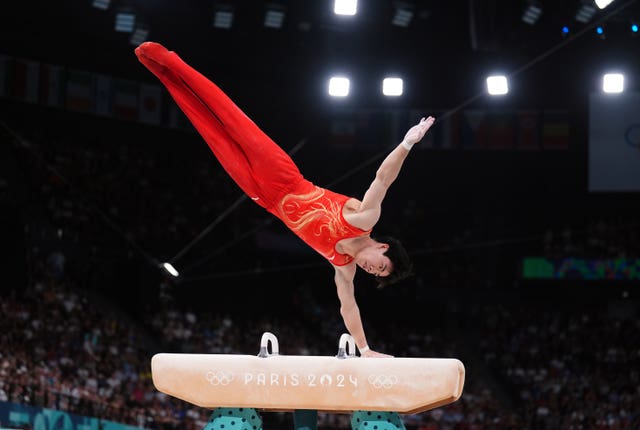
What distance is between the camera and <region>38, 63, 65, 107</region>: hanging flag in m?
19.0

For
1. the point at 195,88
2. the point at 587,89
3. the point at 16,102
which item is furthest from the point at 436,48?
the point at 195,88

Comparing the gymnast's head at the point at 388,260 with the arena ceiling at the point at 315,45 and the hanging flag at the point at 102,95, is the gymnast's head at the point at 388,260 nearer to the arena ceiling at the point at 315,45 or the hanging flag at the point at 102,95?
the arena ceiling at the point at 315,45

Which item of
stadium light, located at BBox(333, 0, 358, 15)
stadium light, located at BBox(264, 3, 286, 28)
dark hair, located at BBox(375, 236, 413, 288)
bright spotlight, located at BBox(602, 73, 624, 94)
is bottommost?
dark hair, located at BBox(375, 236, 413, 288)

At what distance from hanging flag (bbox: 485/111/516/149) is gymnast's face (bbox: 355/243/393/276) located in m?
16.3

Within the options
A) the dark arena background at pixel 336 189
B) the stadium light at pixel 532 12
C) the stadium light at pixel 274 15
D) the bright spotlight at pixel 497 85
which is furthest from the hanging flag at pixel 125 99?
the bright spotlight at pixel 497 85

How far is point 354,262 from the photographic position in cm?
575

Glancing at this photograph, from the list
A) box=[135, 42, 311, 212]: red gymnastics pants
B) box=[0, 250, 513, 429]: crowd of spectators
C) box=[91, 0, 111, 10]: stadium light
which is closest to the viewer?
box=[135, 42, 311, 212]: red gymnastics pants

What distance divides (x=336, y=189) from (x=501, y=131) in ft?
13.6

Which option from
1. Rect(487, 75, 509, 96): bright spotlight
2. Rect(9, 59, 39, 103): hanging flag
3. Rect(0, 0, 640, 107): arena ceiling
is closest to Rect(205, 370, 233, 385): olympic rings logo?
Rect(487, 75, 509, 96): bright spotlight

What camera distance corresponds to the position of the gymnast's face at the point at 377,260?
5457 mm

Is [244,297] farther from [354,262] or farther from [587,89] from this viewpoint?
[354,262]

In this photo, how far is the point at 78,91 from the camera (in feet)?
64.1

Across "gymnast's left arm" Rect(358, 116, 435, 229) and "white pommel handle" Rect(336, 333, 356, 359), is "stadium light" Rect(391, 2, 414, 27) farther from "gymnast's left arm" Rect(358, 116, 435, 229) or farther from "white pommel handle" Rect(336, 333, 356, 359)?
"white pommel handle" Rect(336, 333, 356, 359)

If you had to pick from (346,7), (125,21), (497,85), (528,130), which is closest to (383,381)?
(497,85)
